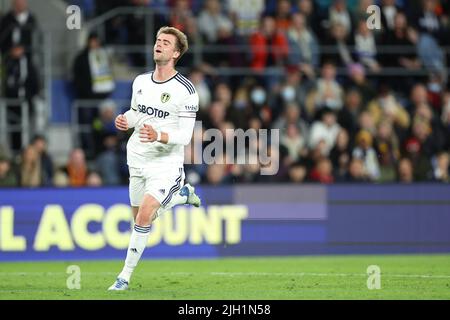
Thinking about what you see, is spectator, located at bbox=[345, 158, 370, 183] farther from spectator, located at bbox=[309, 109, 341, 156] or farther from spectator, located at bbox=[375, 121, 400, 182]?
spectator, located at bbox=[309, 109, 341, 156]

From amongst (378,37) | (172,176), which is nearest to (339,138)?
(378,37)

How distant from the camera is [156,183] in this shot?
477 inches

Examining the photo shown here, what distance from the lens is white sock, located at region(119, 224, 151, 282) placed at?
1196 centimetres

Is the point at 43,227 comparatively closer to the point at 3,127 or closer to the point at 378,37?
the point at 3,127

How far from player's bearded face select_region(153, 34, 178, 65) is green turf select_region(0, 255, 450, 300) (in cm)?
237

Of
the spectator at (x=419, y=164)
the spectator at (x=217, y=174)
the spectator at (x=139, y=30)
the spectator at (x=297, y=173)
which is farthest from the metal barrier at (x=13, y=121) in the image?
the spectator at (x=419, y=164)

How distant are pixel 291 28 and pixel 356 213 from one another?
517 centimetres

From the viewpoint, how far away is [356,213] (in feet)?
58.7

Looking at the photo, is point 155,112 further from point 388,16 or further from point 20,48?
point 388,16

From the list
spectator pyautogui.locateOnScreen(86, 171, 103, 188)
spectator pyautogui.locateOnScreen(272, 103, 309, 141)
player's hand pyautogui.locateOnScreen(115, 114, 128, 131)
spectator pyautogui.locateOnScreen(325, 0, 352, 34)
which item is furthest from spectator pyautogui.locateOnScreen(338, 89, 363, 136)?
player's hand pyautogui.locateOnScreen(115, 114, 128, 131)

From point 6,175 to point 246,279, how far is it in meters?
5.80

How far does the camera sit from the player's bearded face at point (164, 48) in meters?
12.0

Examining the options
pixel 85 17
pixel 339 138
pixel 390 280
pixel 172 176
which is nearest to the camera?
pixel 172 176

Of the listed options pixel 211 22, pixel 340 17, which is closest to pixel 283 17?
pixel 340 17
